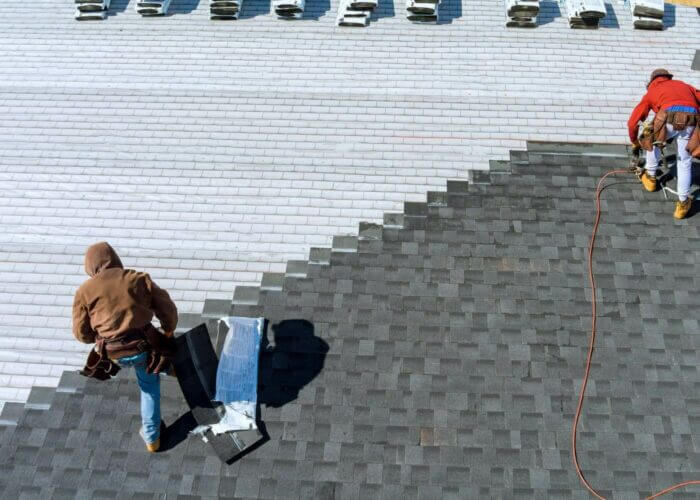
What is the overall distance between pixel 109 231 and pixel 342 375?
3651 millimetres

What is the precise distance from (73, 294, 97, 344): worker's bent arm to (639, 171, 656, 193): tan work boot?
21.0 ft

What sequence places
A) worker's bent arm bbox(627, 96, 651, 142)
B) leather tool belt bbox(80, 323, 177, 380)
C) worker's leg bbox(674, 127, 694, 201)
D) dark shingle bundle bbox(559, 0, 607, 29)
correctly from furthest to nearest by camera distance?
1. dark shingle bundle bbox(559, 0, 607, 29)
2. worker's bent arm bbox(627, 96, 651, 142)
3. worker's leg bbox(674, 127, 694, 201)
4. leather tool belt bbox(80, 323, 177, 380)

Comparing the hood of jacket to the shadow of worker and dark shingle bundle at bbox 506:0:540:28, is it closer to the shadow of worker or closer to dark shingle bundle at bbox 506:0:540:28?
the shadow of worker

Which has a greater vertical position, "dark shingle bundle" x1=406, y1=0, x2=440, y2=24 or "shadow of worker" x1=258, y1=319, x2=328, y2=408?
"dark shingle bundle" x1=406, y1=0, x2=440, y2=24

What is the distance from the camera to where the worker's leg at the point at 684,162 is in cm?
727

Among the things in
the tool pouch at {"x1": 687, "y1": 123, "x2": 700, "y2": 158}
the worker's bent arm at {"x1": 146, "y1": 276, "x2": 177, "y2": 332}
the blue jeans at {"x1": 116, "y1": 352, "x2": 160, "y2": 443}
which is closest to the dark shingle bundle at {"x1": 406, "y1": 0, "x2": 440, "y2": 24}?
the tool pouch at {"x1": 687, "y1": 123, "x2": 700, "y2": 158}

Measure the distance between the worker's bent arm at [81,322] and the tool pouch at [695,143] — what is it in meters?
6.45

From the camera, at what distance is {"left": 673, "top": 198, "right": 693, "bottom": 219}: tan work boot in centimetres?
752

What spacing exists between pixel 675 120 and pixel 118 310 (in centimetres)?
606

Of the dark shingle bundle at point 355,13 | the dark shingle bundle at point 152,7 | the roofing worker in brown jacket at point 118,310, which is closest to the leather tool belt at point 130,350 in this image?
the roofing worker in brown jacket at point 118,310

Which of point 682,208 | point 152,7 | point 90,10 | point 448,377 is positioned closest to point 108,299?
point 448,377

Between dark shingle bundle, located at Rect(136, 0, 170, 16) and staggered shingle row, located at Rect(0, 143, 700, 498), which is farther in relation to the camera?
dark shingle bundle, located at Rect(136, 0, 170, 16)

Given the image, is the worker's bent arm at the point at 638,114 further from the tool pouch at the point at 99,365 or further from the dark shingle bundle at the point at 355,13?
the tool pouch at the point at 99,365

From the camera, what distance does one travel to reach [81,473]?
6219 millimetres
